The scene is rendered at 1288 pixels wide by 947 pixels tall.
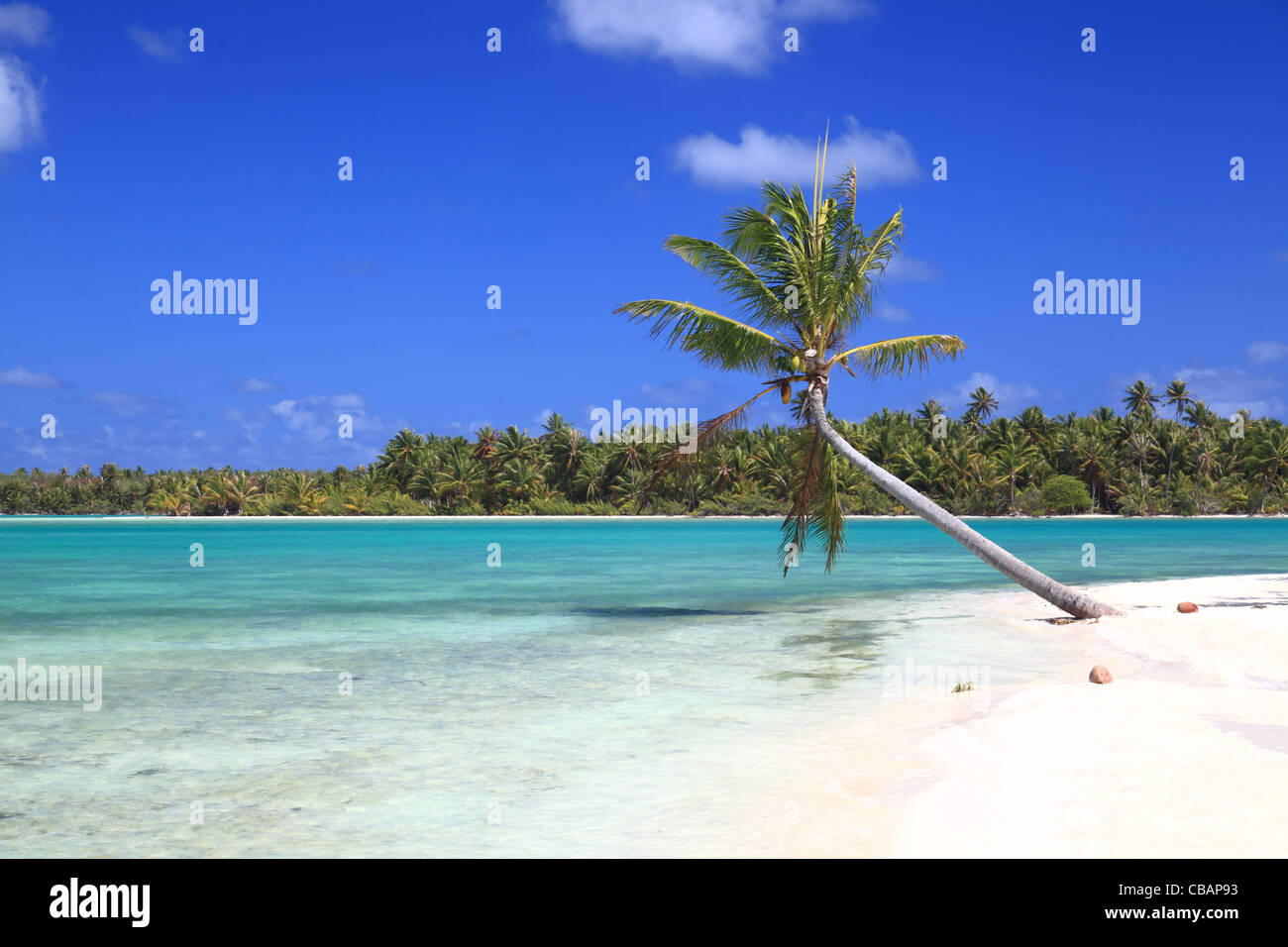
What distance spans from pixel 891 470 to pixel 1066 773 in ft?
269

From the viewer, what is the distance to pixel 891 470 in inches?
3415

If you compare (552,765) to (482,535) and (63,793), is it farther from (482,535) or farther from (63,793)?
(482,535)

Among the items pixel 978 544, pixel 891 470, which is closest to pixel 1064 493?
pixel 891 470

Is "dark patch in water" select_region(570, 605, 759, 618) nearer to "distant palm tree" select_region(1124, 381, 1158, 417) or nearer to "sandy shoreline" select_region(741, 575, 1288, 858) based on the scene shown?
"sandy shoreline" select_region(741, 575, 1288, 858)

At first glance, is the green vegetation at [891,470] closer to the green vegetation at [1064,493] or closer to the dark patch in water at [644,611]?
the green vegetation at [1064,493]

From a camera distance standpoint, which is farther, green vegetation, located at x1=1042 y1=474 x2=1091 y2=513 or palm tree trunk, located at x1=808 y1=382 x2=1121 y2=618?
green vegetation, located at x1=1042 y1=474 x2=1091 y2=513

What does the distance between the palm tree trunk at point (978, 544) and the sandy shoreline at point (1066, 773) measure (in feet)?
12.1

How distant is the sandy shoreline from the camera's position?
5.49 metres

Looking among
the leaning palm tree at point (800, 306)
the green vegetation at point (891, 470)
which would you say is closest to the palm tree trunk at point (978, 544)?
the leaning palm tree at point (800, 306)

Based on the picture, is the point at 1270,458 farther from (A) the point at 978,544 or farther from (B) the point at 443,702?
(B) the point at 443,702

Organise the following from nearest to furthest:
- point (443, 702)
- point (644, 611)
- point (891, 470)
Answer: point (443, 702) < point (644, 611) < point (891, 470)

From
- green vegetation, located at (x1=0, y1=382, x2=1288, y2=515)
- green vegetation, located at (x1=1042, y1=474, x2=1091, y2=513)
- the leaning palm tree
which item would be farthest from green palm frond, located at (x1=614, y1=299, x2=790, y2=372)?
green vegetation, located at (x1=1042, y1=474, x2=1091, y2=513)

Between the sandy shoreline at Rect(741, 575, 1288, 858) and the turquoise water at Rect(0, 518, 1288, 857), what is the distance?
0.60 meters
